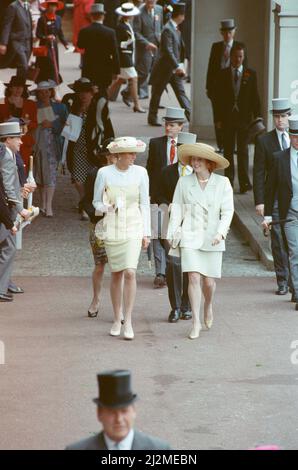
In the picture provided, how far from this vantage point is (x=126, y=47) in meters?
27.1

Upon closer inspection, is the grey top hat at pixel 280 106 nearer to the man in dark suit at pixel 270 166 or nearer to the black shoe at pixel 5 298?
the man in dark suit at pixel 270 166

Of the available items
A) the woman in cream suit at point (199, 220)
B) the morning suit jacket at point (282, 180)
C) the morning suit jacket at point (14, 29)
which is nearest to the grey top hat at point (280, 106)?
the morning suit jacket at point (282, 180)

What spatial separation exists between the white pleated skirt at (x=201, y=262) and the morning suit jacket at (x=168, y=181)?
3.16ft

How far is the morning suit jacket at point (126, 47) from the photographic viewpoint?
88.7 ft

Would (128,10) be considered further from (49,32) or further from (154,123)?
(154,123)

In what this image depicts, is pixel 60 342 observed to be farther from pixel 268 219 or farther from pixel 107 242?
pixel 268 219

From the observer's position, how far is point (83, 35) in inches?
906

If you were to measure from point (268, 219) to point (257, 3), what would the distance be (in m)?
10.6

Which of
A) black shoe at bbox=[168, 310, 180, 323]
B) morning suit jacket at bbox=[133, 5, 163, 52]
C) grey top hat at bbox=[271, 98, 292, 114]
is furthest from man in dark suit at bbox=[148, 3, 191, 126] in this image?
black shoe at bbox=[168, 310, 180, 323]

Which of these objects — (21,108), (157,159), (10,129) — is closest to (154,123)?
(21,108)

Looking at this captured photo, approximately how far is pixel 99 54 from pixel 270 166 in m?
8.78

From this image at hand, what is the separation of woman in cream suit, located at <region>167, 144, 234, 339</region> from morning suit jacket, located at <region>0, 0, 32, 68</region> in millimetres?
13143

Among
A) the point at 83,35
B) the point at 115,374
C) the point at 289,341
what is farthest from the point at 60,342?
the point at 83,35

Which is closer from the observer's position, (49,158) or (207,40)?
(49,158)
